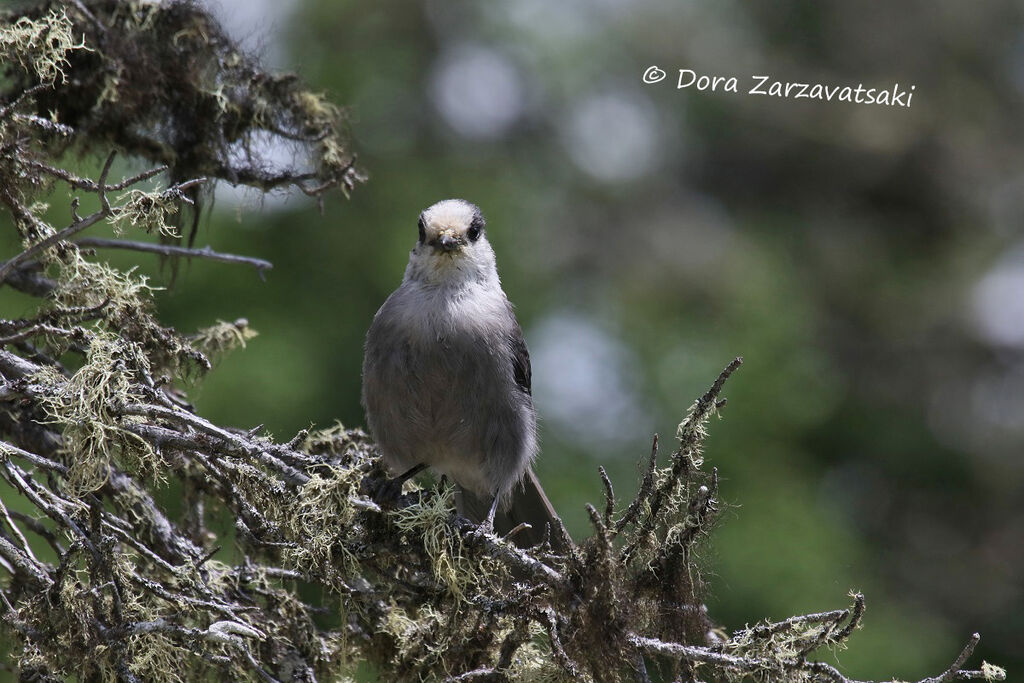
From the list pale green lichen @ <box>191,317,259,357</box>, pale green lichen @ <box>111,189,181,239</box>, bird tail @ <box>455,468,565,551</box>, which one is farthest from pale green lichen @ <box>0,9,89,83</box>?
bird tail @ <box>455,468,565,551</box>

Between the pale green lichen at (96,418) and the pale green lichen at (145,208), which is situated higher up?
the pale green lichen at (145,208)

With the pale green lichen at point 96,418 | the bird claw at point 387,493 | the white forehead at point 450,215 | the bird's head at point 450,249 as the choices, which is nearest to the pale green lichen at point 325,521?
the bird claw at point 387,493

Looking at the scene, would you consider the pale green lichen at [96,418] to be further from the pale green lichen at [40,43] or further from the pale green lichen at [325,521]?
the pale green lichen at [40,43]

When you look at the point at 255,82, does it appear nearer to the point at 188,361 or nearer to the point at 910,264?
the point at 188,361

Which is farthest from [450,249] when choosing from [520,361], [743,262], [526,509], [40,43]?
[743,262]

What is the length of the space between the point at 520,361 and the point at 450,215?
603 mm

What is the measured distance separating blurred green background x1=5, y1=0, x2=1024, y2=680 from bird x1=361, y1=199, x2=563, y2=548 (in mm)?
1108

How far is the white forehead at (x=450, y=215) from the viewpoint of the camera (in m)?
4.18

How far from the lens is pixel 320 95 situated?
437 centimetres

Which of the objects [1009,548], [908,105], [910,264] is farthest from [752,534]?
[908,105]

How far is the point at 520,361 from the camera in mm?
4191

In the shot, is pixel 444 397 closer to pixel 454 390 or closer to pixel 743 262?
pixel 454 390

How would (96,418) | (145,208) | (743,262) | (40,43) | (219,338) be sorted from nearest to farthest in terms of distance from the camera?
1. (96,418)
2. (145,208)
3. (40,43)
4. (219,338)
5. (743,262)

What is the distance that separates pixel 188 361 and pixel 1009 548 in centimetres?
915
